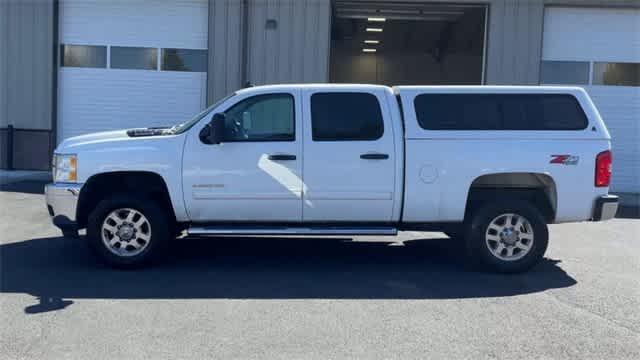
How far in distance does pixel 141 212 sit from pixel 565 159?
4500 millimetres

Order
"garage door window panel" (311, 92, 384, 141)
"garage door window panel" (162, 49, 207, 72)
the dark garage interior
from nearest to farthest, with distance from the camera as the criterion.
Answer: "garage door window panel" (311, 92, 384, 141)
"garage door window panel" (162, 49, 207, 72)
the dark garage interior

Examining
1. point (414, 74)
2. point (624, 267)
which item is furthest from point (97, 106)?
point (414, 74)

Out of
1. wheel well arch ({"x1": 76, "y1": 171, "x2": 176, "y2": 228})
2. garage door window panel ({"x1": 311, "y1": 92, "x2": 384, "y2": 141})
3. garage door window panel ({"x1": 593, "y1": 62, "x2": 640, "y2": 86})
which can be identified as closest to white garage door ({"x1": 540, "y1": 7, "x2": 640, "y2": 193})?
garage door window panel ({"x1": 593, "y1": 62, "x2": 640, "y2": 86})

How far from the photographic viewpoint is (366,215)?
24.6 ft

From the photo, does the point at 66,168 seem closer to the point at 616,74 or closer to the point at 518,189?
the point at 518,189

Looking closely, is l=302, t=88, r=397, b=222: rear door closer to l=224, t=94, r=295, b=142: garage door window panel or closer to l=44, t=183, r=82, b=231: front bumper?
l=224, t=94, r=295, b=142: garage door window panel

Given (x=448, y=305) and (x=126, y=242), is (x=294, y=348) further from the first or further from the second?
(x=126, y=242)

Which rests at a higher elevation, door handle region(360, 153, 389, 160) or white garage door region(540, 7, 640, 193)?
white garage door region(540, 7, 640, 193)

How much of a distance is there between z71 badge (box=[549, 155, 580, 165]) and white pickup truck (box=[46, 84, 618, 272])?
0.03 ft

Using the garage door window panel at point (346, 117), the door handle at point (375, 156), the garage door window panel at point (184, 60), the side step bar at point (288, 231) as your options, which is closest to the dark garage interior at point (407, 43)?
the garage door window panel at point (184, 60)

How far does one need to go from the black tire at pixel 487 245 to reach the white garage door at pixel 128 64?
10.6m

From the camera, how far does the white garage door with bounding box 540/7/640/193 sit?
647 inches

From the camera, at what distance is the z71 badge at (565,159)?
7.45m

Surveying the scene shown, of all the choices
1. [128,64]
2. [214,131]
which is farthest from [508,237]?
[128,64]
